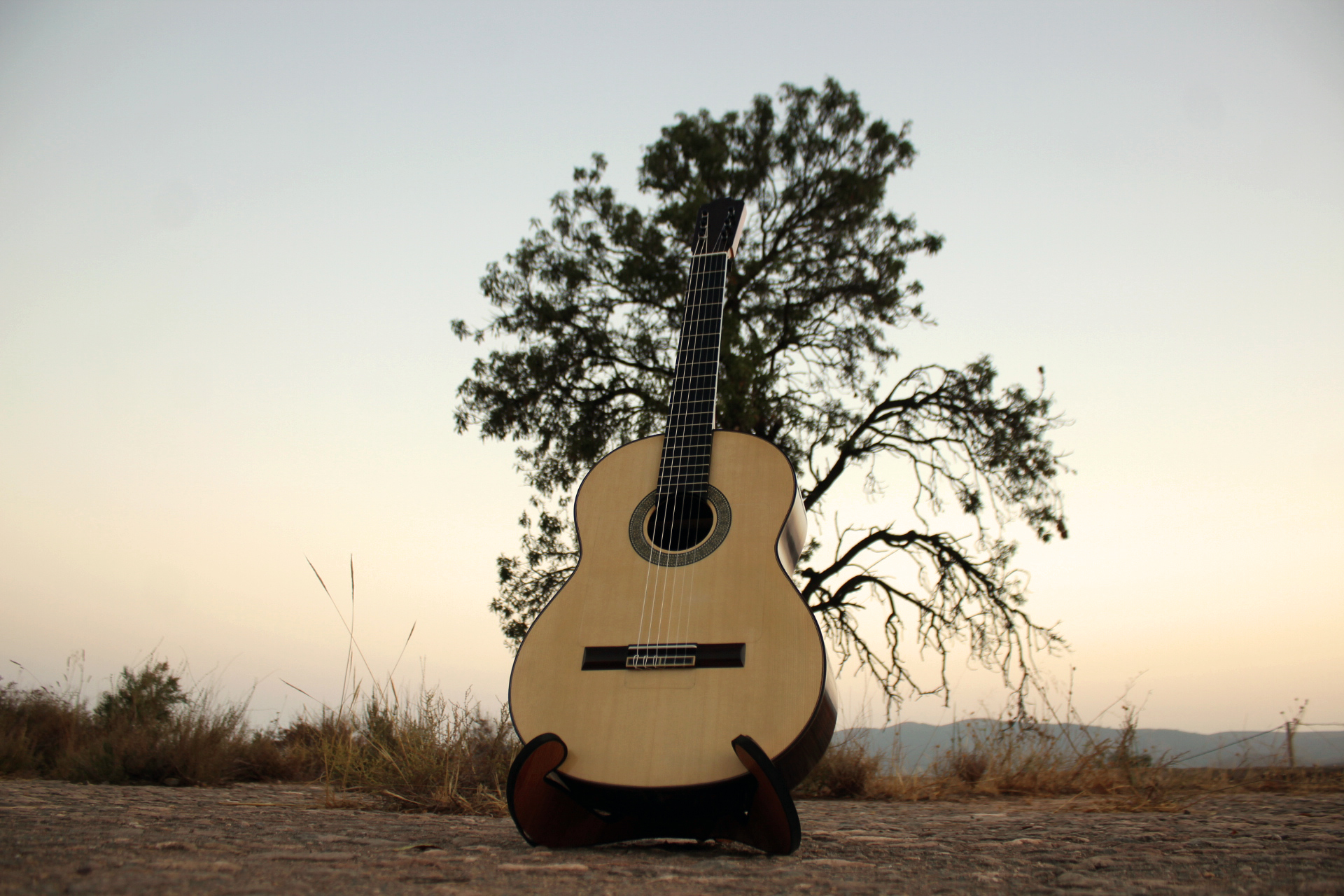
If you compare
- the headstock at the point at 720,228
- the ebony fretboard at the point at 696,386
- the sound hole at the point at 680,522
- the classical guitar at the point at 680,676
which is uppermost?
the headstock at the point at 720,228

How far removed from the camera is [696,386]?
126 inches

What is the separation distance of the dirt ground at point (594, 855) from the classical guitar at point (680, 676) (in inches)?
6.1

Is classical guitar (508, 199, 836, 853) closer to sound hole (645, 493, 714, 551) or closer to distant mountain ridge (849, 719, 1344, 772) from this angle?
sound hole (645, 493, 714, 551)

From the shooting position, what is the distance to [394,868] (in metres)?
1.70

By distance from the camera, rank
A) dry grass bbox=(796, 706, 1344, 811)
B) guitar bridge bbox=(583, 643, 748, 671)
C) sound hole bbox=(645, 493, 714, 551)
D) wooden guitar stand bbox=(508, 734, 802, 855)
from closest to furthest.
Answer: wooden guitar stand bbox=(508, 734, 802, 855) → guitar bridge bbox=(583, 643, 748, 671) → sound hole bbox=(645, 493, 714, 551) → dry grass bbox=(796, 706, 1344, 811)

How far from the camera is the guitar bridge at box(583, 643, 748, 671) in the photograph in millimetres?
2268

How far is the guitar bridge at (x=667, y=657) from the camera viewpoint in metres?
2.27

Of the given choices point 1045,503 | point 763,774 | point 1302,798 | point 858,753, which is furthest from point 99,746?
point 1045,503

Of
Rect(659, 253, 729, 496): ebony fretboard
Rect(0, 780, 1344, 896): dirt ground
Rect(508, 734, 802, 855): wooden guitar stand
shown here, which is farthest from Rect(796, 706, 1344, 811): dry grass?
Rect(659, 253, 729, 496): ebony fretboard

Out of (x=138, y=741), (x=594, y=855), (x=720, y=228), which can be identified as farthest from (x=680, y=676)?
(x=138, y=741)

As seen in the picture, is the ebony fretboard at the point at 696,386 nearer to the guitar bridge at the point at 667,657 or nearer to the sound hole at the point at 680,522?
the sound hole at the point at 680,522

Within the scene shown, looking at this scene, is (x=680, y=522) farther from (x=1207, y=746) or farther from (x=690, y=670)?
(x=1207, y=746)

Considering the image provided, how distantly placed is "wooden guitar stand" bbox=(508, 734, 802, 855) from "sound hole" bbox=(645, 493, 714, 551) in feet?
2.58

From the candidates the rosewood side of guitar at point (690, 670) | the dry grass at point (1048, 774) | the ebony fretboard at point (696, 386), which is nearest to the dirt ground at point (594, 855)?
the rosewood side of guitar at point (690, 670)
